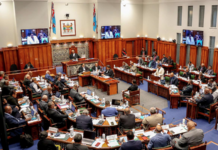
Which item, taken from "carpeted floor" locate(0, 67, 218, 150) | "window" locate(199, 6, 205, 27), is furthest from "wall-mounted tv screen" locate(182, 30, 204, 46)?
"carpeted floor" locate(0, 67, 218, 150)

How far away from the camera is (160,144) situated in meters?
6.04

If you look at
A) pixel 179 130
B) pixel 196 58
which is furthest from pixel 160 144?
pixel 196 58

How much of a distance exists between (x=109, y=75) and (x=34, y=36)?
693cm

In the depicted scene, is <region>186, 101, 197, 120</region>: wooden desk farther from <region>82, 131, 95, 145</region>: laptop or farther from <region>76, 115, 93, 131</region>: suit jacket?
<region>82, 131, 95, 145</region>: laptop

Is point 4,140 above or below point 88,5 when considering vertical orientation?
below

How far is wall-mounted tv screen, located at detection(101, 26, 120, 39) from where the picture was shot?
65.4 ft

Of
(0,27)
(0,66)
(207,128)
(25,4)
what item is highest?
(25,4)

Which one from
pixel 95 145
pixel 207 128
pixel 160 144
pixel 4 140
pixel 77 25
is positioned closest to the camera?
pixel 4 140

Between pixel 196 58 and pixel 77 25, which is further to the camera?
pixel 77 25

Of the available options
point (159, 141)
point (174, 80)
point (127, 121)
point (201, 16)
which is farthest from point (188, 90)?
point (201, 16)

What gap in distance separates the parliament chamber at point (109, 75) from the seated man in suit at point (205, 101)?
4 cm

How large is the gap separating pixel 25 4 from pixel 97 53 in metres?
7.38

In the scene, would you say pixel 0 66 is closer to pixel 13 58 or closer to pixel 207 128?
pixel 13 58

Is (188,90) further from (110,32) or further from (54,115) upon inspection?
(110,32)
